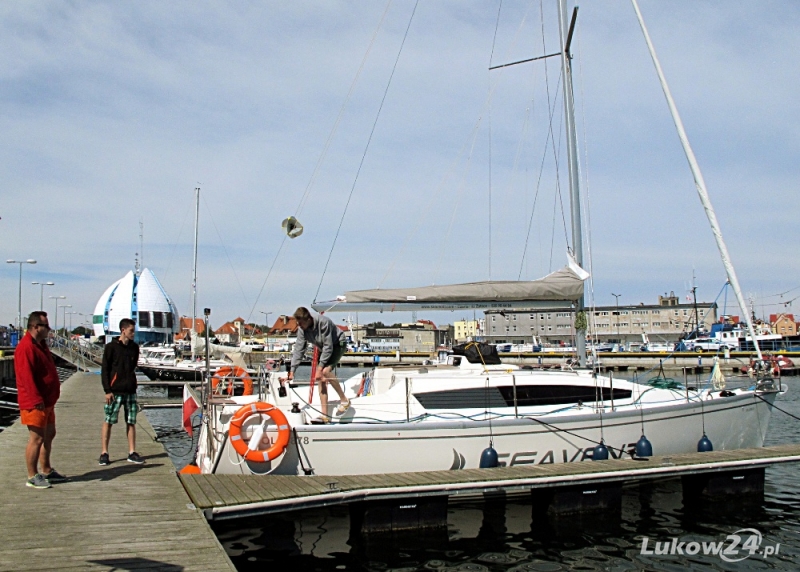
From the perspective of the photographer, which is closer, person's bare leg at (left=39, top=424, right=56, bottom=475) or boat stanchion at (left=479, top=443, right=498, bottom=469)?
person's bare leg at (left=39, top=424, right=56, bottom=475)

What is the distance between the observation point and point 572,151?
42.5 feet

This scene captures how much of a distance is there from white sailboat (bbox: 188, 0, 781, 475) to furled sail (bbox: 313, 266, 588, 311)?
0.07 feet

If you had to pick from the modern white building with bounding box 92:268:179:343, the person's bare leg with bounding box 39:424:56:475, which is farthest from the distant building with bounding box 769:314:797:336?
the person's bare leg with bounding box 39:424:56:475

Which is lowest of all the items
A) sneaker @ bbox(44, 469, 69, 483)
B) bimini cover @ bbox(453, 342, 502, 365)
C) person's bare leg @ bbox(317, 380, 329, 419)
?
sneaker @ bbox(44, 469, 69, 483)

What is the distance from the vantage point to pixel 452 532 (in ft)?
29.7

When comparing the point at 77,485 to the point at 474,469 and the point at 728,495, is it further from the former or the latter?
the point at 728,495

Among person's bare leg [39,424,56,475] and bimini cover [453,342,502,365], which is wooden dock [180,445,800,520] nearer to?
person's bare leg [39,424,56,475]

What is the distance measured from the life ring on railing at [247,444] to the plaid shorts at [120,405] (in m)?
1.25

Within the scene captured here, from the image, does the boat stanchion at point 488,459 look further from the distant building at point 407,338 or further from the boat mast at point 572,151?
the distant building at point 407,338

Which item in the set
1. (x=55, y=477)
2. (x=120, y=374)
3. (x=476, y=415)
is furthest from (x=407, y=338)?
(x=55, y=477)

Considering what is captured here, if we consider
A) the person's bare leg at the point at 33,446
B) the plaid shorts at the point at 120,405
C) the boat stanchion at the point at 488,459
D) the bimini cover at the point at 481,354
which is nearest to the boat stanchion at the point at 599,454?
the boat stanchion at the point at 488,459

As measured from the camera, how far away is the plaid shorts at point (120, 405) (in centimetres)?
843

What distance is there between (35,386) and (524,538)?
622 centimetres

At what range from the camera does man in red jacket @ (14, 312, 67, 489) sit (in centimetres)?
692
